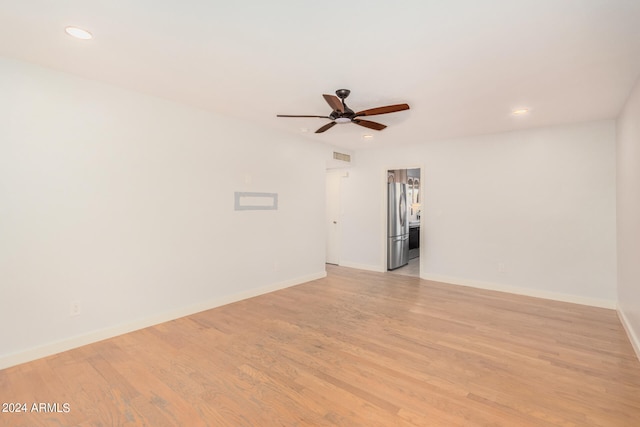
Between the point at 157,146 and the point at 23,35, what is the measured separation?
4.36 ft

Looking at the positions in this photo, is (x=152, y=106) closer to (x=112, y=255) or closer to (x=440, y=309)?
(x=112, y=255)

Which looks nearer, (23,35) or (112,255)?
(23,35)

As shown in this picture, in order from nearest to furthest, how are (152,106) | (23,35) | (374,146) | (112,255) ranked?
(23,35) < (112,255) < (152,106) < (374,146)

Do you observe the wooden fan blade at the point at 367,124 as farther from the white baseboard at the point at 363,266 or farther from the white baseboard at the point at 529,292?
the white baseboard at the point at 363,266

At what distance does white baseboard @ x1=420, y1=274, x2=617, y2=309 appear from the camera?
13.1 ft

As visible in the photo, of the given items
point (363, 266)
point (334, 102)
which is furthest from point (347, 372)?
point (363, 266)

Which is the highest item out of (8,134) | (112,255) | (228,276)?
(8,134)

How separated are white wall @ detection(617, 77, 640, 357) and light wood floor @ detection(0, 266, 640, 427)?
0.29 m

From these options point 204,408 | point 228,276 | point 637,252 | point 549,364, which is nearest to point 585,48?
point 637,252

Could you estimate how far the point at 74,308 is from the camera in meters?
2.79

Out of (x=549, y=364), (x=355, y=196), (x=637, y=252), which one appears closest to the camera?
(x=549, y=364)

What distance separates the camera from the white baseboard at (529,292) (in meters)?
4.00

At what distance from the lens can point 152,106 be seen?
3262 mm

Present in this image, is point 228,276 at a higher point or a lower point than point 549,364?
higher
